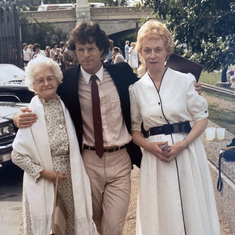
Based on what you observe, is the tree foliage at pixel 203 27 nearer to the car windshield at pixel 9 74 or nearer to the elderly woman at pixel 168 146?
the car windshield at pixel 9 74

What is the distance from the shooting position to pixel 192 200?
336 centimetres

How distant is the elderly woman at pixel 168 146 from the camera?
336 centimetres

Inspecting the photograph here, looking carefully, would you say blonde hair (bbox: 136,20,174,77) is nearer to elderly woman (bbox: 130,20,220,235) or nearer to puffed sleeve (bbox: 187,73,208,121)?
elderly woman (bbox: 130,20,220,235)

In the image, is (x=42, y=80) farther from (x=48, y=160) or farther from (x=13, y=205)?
(x=13, y=205)

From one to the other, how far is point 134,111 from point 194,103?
1.44ft

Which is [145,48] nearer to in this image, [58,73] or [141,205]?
[58,73]

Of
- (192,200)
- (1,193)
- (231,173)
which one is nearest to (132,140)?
(192,200)

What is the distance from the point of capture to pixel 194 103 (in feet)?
11.1

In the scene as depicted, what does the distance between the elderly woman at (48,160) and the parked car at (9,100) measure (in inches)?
131

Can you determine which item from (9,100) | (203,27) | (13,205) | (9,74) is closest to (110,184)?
(13,205)

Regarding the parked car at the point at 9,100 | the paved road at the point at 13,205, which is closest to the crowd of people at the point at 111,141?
the paved road at the point at 13,205

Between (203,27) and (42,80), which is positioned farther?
(203,27)

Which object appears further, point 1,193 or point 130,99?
point 1,193

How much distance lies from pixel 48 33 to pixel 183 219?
5366cm
